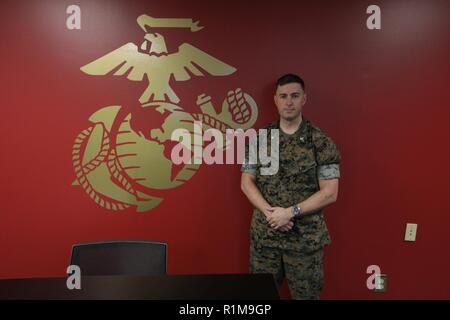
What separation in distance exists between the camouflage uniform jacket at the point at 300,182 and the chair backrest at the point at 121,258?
2.17 ft

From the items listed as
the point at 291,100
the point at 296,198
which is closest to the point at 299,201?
the point at 296,198

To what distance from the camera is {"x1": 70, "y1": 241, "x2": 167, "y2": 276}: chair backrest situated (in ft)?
5.56

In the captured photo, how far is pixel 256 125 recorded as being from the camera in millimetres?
2365

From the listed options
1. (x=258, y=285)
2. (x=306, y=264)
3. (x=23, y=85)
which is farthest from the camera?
(x=23, y=85)

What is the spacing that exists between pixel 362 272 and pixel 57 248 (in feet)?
6.60

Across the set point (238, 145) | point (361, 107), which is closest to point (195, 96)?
point (238, 145)

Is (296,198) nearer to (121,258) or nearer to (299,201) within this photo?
(299,201)

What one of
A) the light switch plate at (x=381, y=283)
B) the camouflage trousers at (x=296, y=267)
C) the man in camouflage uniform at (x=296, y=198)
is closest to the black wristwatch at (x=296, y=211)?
the man in camouflage uniform at (x=296, y=198)

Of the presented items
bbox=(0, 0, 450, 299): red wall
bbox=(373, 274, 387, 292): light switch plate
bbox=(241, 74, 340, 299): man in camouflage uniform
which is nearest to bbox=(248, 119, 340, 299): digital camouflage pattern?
bbox=(241, 74, 340, 299): man in camouflage uniform

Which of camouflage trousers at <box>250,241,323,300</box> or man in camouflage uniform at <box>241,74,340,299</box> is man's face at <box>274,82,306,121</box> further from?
camouflage trousers at <box>250,241,323,300</box>

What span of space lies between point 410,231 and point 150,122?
72.4 inches

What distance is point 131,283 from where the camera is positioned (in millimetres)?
1275

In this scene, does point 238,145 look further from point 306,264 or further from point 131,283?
point 131,283

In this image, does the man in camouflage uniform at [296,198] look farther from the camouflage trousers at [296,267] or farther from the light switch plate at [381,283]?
the light switch plate at [381,283]
